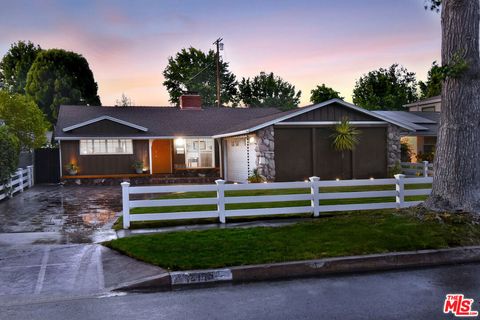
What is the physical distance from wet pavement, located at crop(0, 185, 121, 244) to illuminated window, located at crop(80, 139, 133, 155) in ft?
19.7

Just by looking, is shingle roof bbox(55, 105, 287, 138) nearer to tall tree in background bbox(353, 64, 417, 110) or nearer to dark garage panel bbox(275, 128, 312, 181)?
dark garage panel bbox(275, 128, 312, 181)

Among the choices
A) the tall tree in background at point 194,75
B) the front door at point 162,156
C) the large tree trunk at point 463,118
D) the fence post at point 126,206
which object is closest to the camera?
the large tree trunk at point 463,118

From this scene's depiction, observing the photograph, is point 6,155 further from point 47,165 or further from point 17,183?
point 47,165

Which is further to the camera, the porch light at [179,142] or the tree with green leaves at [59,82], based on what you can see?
the tree with green leaves at [59,82]

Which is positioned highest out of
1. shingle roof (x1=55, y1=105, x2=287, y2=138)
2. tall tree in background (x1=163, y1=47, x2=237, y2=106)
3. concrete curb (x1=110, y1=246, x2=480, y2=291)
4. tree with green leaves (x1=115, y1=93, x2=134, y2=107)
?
tall tree in background (x1=163, y1=47, x2=237, y2=106)

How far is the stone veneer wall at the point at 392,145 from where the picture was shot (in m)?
21.3

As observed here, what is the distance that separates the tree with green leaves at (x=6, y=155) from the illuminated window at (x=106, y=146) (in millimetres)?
8334

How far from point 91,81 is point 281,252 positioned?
52427mm

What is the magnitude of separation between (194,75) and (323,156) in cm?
4327

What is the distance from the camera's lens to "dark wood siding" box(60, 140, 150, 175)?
2508 cm

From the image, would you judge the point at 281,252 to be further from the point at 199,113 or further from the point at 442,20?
the point at 199,113

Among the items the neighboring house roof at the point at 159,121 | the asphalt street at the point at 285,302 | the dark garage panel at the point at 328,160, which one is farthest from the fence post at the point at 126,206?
the neighboring house roof at the point at 159,121

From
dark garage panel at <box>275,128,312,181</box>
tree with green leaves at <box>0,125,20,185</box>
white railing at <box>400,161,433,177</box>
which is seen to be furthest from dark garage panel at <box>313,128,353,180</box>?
tree with green leaves at <box>0,125,20,185</box>

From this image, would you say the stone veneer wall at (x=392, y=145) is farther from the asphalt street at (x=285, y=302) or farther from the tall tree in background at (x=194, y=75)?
the tall tree in background at (x=194, y=75)
